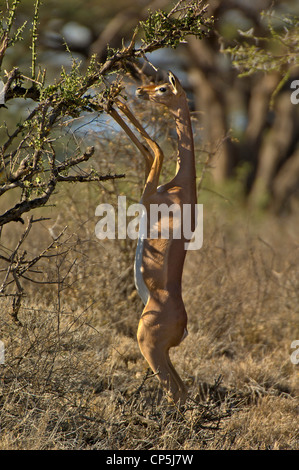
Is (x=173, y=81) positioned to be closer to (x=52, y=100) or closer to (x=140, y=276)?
(x=52, y=100)

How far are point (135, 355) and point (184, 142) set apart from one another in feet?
8.39

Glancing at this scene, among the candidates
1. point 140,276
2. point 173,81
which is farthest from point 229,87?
point 140,276

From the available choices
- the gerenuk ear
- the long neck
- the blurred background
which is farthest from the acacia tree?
the blurred background

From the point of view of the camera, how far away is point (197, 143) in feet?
26.0

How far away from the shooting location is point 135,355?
21.4ft

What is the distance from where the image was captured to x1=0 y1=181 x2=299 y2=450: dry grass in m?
4.46

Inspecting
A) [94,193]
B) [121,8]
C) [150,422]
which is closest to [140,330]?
[150,422]

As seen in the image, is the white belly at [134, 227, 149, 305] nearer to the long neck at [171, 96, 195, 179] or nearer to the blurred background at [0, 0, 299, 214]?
the long neck at [171, 96, 195, 179]

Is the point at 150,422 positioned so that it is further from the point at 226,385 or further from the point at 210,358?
the point at 210,358

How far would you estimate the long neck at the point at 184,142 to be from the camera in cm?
481

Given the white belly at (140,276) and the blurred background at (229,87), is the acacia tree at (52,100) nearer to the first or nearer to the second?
the white belly at (140,276)

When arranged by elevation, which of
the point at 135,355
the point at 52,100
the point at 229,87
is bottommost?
the point at 135,355

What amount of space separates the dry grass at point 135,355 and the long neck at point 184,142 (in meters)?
0.99

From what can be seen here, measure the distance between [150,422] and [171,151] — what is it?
3805 millimetres
